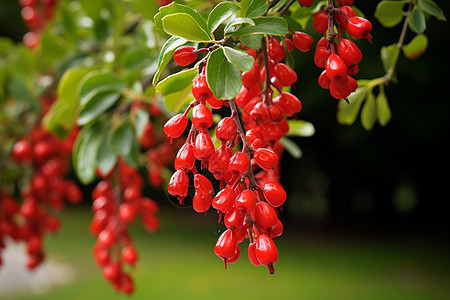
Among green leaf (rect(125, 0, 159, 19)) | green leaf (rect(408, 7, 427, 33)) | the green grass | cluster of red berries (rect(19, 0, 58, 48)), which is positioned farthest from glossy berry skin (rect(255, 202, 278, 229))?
the green grass

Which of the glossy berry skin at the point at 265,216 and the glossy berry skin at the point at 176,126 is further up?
the glossy berry skin at the point at 176,126

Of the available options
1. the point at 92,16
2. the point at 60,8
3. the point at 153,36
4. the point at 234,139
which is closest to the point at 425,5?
the point at 234,139

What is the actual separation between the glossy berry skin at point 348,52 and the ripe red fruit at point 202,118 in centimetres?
12

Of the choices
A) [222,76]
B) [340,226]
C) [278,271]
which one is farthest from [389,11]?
[340,226]

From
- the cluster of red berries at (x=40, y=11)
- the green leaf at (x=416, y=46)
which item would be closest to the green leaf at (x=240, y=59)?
the green leaf at (x=416, y=46)

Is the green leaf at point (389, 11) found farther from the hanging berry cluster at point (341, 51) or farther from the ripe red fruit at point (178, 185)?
the ripe red fruit at point (178, 185)

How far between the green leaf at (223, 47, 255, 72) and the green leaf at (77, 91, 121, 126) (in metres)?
0.45

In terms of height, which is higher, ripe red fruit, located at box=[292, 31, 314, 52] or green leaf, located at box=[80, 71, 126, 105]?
ripe red fruit, located at box=[292, 31, 314, 52]

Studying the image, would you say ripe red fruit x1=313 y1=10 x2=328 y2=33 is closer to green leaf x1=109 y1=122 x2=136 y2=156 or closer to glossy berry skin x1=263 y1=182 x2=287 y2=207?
glossy berry skin x1=263 y1=182 x2=287 y2=207

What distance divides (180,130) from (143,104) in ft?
1.77

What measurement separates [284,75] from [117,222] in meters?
0.63

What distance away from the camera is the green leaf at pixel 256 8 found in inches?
16.6

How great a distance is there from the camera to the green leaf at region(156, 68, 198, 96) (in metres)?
0.45

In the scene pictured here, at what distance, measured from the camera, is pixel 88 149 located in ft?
2.86
